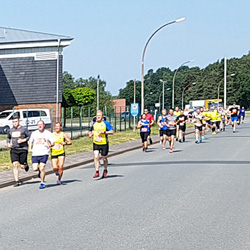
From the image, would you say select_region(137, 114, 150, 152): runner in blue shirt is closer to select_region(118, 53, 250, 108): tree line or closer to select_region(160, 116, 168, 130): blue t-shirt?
select_region(160, 116, 168, 130): blue t-shirt

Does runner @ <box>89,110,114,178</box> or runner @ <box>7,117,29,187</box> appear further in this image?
runner @ <box>89,110,114,178</box>

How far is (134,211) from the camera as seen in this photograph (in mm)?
8531

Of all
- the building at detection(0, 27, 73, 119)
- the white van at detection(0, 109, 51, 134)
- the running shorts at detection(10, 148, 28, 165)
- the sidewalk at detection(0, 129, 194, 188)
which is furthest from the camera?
the building at detection(0, 27, 73, 119)

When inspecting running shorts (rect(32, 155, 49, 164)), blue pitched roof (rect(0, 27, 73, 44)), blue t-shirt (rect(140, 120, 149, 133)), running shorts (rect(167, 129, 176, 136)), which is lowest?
running shorts (rect(32, 155, 49, 164))

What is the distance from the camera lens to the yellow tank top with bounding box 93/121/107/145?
42.9 feet

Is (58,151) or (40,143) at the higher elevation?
(40,143)

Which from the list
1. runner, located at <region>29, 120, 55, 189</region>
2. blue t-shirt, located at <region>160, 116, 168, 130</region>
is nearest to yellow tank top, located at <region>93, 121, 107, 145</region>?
runner, located at <region>29, 120, 55, 189</region>

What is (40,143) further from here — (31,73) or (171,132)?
(31,73)

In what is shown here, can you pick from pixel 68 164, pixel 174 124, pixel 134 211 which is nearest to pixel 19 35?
pixel 174 124

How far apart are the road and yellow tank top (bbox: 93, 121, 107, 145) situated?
3.02 feet

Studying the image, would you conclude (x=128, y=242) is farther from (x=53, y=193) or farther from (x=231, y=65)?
(x=231, y=65)

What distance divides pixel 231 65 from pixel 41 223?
5450 inches

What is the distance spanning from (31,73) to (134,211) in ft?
125

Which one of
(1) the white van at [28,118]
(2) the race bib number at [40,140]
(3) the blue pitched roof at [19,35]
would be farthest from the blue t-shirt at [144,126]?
(3) the blue pitched roof at [19,35]
